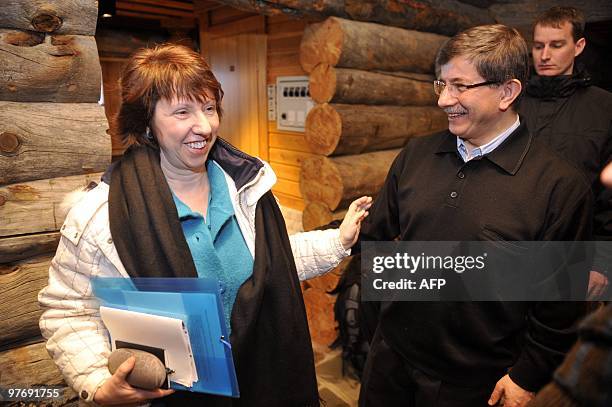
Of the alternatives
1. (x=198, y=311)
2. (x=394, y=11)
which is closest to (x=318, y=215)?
(x=394, y=11)

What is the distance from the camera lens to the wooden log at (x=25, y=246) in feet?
6.09

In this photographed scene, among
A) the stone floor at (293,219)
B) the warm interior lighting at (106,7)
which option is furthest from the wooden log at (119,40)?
the stone floor at (293,219)

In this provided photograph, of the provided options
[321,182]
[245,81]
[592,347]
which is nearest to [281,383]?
[592,347]

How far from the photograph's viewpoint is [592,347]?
0.54 m

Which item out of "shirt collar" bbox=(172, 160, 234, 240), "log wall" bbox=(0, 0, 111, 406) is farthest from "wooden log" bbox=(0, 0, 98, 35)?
"shirt collar" bbox=(172, 160, 234, 240)

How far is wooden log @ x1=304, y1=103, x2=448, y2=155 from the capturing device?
3424 mm

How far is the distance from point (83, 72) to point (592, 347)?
2.21 meters

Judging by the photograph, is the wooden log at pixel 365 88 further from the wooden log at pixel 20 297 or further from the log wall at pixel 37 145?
the wooden log at pixel 20 297

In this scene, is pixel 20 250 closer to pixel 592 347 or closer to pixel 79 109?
pixel 79 109

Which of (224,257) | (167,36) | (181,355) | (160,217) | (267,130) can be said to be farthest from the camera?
(167,36)

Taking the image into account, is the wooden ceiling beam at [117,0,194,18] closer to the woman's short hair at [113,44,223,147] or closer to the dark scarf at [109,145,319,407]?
the woman's short hair at [113,44,223,147]

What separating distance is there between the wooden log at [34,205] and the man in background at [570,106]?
8.18ft

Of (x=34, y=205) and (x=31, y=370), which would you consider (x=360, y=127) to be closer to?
(x=34, y=205)

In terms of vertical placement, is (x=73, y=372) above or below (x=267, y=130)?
below
